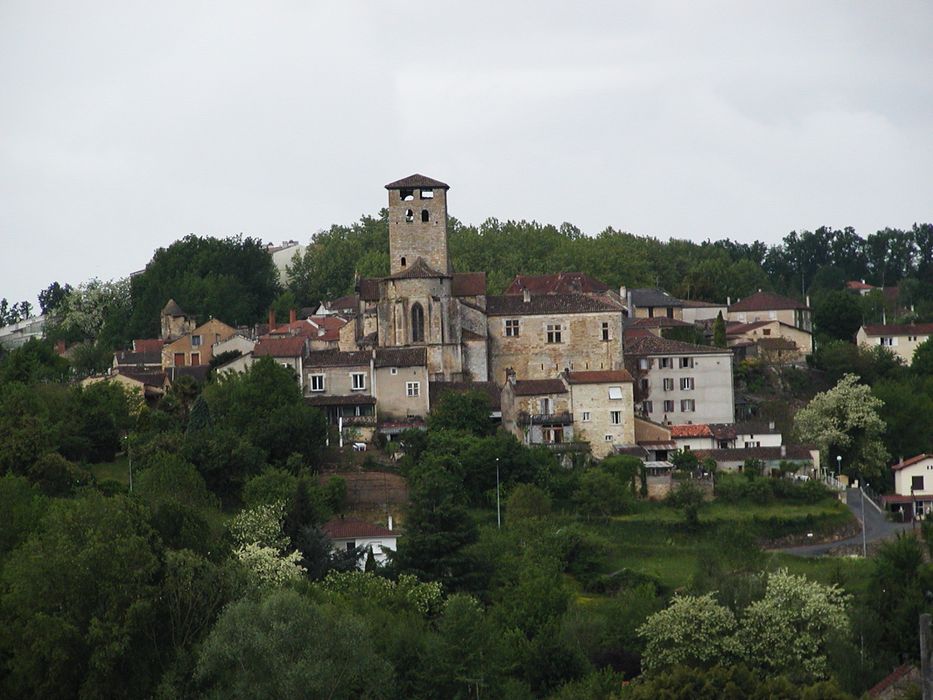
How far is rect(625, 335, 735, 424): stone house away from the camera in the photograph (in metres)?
73.6

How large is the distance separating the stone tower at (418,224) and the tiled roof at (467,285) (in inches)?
27.7

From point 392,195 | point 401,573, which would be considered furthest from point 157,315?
point 401,573

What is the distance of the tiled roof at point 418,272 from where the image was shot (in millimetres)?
72312

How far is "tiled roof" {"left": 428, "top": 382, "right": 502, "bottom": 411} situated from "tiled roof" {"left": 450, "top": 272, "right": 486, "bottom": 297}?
4350 millimetres

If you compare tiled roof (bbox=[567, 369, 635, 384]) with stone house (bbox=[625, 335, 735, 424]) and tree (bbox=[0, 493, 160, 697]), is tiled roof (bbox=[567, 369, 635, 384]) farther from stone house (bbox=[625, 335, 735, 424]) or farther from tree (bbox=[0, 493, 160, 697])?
tree (bbox=[0, 493, 160, 697])

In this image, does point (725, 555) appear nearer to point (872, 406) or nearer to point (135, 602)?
point (872, 406)

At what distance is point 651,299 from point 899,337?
11.6 m

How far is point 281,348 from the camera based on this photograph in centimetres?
7206

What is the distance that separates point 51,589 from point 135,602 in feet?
7.40

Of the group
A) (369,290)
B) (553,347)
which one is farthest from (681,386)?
(369,290)

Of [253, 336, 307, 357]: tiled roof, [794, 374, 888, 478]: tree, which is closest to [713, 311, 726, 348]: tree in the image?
[794, 374, 888, 478]: tree

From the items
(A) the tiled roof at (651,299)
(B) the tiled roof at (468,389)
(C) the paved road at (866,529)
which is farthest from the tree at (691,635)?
(A) the tiled roof at (651,299)

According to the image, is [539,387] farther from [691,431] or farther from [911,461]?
[911,461]

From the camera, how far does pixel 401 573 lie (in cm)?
5559
